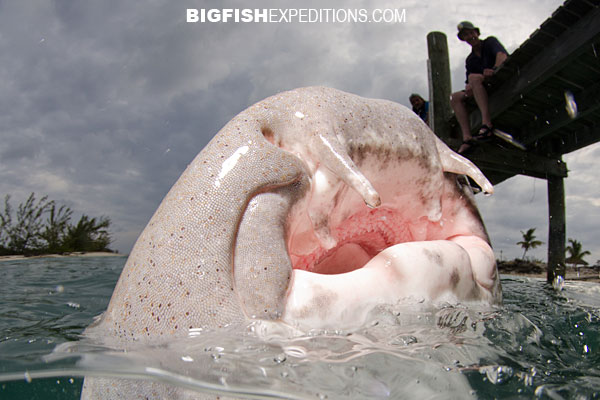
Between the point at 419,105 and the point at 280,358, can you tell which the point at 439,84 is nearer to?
the point at 419,105

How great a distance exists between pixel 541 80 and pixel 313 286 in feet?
13.8

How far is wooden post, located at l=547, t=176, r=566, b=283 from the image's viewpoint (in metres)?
6.12

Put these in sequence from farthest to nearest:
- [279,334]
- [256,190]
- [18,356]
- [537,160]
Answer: [537,160]
[18,356]
[256,190]
[279,334]

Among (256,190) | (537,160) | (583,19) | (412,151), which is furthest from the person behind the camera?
(537,160)

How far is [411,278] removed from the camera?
1045mm

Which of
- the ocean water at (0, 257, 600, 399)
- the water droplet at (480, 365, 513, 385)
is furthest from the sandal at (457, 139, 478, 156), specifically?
the water droplet at (480, 365, 513, 385)

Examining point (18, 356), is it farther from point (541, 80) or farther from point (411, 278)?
point (541, 80)

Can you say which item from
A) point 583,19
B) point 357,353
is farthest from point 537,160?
point 357,353

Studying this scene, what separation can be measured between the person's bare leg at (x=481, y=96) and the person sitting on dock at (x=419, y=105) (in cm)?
109

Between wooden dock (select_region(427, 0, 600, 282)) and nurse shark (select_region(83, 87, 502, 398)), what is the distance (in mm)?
3236

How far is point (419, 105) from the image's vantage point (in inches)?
242

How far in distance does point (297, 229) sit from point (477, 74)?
15.0 feet

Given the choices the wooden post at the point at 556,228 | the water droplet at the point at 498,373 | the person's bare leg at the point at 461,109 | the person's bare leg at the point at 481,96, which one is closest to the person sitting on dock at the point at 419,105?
the person's bare leg at the point at 461,109

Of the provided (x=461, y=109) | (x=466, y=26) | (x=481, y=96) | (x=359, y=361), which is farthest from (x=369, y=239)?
(x=466, y=26)
